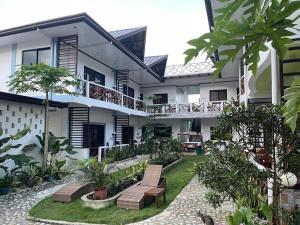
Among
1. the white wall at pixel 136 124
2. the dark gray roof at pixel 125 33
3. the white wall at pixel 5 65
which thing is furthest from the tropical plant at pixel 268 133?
the white wall at pixel 136 124

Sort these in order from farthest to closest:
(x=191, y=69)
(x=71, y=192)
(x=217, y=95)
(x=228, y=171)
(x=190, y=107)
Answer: (x=217, y=95) → (x=191, y=69) → (x=190, y=107) → (x=71, y=192) → (x=228, y=171)

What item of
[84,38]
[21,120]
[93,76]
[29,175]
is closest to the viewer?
[29,175]

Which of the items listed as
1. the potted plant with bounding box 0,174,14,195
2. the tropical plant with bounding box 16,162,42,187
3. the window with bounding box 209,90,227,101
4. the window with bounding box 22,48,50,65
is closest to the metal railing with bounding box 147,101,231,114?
the window with bounding box 209,90,227,101

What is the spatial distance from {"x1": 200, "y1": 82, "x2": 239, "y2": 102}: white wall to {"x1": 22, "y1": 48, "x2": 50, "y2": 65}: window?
51.1ft

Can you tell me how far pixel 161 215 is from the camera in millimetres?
6676

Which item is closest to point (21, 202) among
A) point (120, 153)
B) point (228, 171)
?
point (228, 171)

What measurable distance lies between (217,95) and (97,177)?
20.2 metres

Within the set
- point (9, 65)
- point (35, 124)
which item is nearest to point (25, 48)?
point (9, 65)

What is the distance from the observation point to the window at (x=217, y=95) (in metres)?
26.1

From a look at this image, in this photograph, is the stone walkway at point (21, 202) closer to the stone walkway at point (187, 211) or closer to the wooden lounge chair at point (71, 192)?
the wooden lounge chair at point (71, 192)

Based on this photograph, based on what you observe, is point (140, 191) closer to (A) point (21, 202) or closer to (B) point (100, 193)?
(B) point (100, 193)

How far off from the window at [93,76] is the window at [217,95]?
11632 mm

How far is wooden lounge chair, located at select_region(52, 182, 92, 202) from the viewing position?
26.2 ft

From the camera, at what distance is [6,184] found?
8.88 meters
